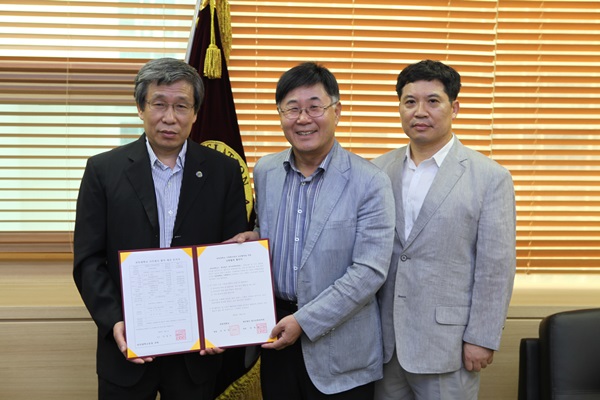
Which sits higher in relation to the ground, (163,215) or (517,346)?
(163,215)

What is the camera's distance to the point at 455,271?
184 centimetres

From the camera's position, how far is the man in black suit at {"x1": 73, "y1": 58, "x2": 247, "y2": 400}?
1729mm

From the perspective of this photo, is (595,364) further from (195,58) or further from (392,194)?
(195,58)

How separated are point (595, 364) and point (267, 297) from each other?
1.16m

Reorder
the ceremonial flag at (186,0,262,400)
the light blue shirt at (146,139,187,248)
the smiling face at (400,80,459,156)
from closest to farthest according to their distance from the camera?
the light blue shirt at (146,139,187,248) → the smiling face at (400,80,459,156) → the ceremonial flag at (186,0,262,400)

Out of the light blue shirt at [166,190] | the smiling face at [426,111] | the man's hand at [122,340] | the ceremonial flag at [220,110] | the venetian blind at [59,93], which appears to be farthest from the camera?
the venetian blind at [59,93]

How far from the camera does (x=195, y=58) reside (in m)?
2.49

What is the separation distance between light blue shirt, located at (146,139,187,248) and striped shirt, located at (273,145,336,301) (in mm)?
326

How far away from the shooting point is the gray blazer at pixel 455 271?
182cm

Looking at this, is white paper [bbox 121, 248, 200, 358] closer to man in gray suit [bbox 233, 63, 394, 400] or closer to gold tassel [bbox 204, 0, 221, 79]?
man in gray suit [bbox 233, 63, 394, 400]

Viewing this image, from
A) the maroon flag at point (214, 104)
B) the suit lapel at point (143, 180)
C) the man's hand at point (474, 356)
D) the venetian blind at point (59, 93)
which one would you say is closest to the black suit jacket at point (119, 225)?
the suit lapel at point (143, 180)

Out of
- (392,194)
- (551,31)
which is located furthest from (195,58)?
(551,31)

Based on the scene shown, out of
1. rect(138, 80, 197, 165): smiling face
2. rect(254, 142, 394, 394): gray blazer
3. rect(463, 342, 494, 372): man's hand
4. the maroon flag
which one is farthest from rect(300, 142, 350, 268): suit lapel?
the maroon flag

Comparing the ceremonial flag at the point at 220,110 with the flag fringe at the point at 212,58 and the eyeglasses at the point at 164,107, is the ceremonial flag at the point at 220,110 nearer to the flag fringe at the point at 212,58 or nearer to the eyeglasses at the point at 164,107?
the flag fringe at the point at 212,58
